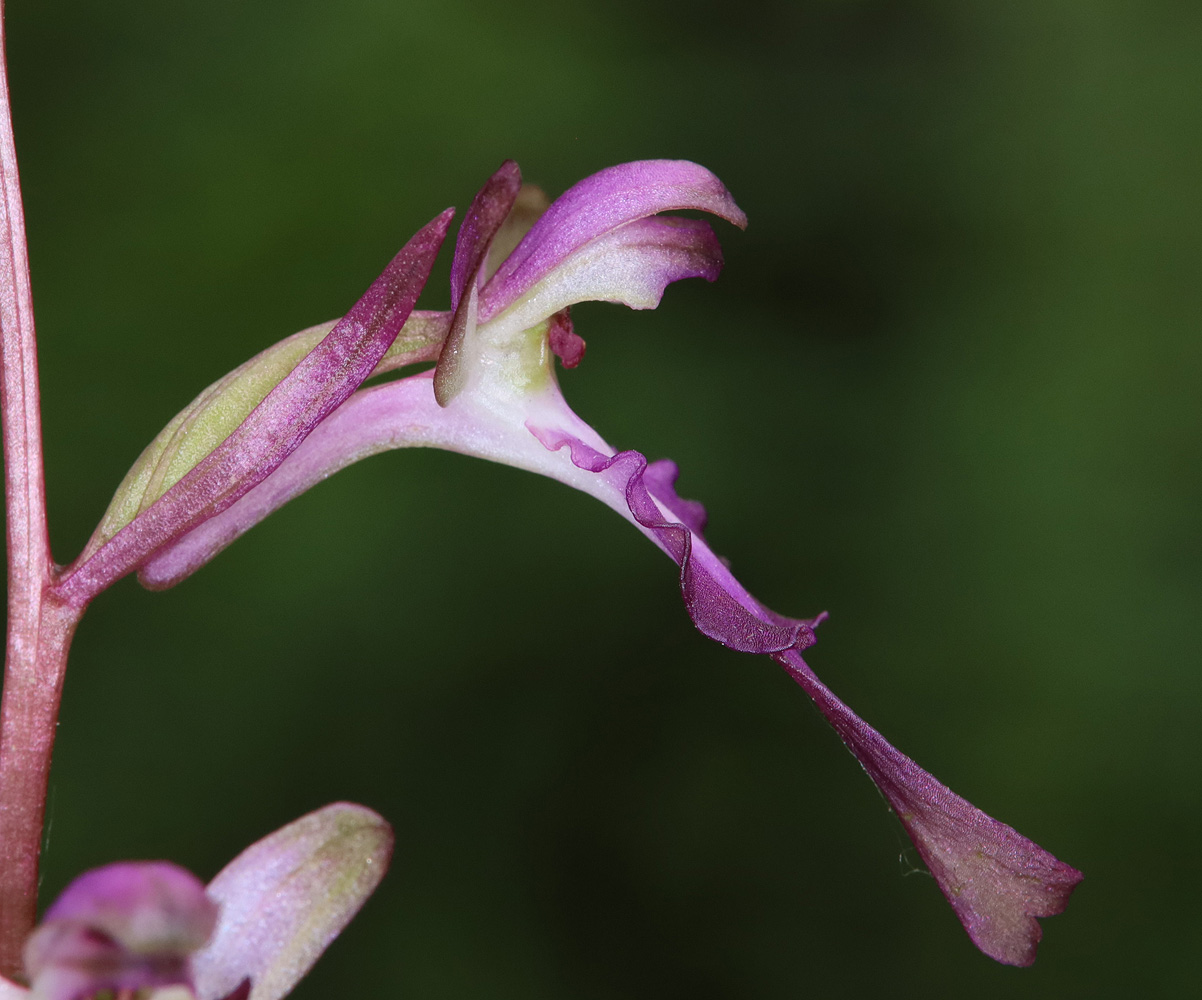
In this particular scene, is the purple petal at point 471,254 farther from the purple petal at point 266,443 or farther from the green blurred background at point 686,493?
the green blurred background at point 686,493

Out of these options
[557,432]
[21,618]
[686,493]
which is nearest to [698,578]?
[557,432]

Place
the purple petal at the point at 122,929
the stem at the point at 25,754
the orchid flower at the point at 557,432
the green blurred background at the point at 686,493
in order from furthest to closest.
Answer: the green blurred background at the point at 686,493 → the orchid flower at the point at 557,432 → the stem at the point at 25,754 → the purple petal at the point at 122,929

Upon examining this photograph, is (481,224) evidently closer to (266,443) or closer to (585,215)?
(585,215)

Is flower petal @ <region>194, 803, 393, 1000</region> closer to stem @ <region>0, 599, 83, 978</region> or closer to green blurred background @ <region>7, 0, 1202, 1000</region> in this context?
stem @ <region>0, 599, 83, 978</region>

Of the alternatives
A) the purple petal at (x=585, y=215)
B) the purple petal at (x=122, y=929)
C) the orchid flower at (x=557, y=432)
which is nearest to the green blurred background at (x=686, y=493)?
the orchid flower at (x=557, y=432)

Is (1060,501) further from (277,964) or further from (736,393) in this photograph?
(277,964)

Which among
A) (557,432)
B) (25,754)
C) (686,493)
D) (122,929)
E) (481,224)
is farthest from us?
(686,493)

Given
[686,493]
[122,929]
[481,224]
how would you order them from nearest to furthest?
[122,929]
[481,224]
[686,493]
